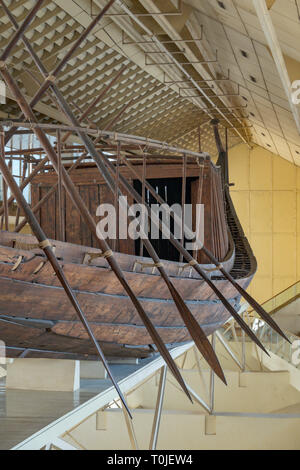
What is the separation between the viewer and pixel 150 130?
18.2m

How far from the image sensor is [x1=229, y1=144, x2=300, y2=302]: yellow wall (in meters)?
22.6

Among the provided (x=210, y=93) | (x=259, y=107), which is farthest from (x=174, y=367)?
(x=210, y=93)

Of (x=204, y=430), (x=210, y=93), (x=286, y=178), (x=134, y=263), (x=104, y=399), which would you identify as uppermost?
(x=210, y=93)

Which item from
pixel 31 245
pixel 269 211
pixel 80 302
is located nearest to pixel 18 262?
pixel 31 245

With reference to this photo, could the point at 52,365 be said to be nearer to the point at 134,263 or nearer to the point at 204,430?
the point at 134,263

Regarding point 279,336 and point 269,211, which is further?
point 269,211

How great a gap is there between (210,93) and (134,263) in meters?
12.7

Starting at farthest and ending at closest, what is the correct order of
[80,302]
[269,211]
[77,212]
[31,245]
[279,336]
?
1. [269,211]
2. [279,336]
3. [77,212]
4. [80,302]
5. [31,245]

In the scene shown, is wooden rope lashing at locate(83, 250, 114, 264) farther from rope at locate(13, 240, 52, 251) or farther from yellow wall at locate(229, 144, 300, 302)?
yellow wall at locate(229, 144, 300, 302)

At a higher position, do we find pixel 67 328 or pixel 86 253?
pixel 86 253

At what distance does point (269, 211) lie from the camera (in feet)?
75.3

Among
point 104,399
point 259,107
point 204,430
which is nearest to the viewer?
point 104,399

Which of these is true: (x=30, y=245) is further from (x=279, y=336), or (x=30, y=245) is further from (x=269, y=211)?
(x=269, y=211)

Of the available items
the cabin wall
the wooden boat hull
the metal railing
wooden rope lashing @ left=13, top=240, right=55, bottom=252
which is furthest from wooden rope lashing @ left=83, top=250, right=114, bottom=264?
the metal railing
